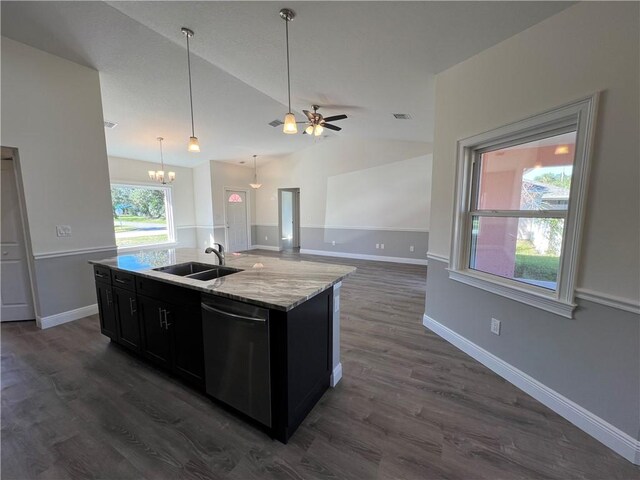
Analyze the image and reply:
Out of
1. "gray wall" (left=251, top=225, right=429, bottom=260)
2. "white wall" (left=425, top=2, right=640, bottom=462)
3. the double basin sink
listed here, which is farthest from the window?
"white wall" (left=425, top=2, right=640, bottom=462)

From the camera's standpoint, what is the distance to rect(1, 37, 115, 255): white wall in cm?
265

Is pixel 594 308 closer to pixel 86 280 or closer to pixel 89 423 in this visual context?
pixel 89 423

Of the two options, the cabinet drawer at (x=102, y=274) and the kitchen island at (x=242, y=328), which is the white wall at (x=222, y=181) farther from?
the kitchen island at (x=242, y=328)

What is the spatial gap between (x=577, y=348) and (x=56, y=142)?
17.0ft

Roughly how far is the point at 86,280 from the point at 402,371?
12.9 feet

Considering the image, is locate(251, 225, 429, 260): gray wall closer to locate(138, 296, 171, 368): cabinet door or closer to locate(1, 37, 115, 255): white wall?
locate(1, 37, 115, 255): white wall

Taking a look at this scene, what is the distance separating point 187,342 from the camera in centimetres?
189

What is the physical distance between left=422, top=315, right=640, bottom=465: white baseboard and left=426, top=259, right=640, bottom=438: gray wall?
35 mm

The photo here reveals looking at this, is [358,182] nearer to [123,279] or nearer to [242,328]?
[123,279]

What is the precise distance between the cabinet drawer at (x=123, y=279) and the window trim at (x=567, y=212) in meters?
2.97

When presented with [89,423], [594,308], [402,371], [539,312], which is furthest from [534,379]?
[89,423]

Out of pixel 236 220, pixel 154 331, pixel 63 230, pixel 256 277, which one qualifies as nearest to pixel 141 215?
pixel 236 220

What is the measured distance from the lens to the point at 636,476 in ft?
4.48

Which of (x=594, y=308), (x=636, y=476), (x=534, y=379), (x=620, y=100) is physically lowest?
(x=636, y=476)
